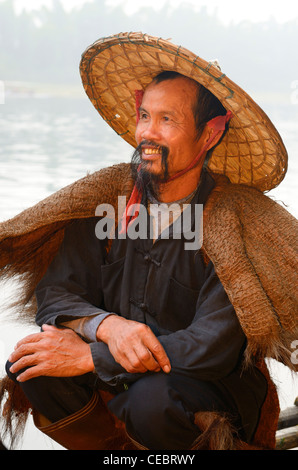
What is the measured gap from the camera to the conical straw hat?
1504mm

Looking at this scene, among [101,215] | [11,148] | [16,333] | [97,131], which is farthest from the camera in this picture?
[97,131]

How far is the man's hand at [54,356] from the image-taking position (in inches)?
59.4

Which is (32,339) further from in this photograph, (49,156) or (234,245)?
(49,156)

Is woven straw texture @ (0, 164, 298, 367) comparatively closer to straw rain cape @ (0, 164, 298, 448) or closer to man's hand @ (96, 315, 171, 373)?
straw rain cape @ (0, 164, 298, 448)

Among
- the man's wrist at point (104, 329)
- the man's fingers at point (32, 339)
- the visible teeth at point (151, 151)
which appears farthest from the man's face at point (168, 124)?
the man's fingers at point (32, 339)

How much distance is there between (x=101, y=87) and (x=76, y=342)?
753 millimetres

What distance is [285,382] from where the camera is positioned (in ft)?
7.81

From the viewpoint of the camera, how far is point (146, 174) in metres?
1.61

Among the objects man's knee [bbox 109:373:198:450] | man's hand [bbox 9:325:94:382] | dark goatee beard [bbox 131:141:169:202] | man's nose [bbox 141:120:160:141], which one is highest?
man's nose [bbox 141:120:160:141]

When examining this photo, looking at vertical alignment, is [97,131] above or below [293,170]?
above

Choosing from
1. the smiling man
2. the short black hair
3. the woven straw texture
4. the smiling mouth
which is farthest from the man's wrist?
the short black hair

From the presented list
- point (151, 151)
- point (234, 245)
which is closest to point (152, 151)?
point (151, 151)
